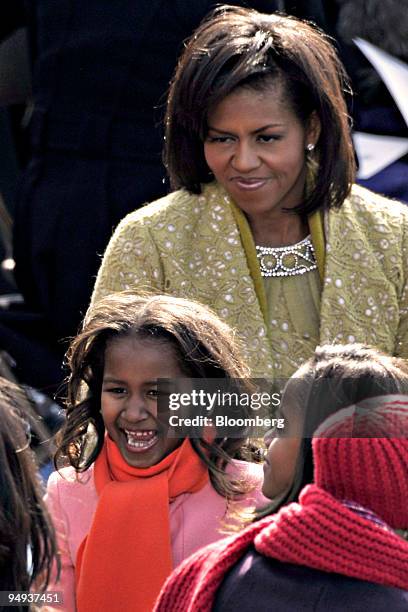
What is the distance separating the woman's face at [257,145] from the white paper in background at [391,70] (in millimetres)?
821

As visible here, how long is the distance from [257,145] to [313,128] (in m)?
0.16

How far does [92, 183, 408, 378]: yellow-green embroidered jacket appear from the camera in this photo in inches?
152

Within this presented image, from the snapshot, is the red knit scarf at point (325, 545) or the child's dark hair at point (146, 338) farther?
the child's dark hair at point (146, 338)

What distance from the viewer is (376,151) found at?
4676 millimetres

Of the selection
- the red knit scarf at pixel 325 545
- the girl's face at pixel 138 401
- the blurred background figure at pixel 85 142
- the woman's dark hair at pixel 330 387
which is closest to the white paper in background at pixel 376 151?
the blurred background figure at pixel 85 142

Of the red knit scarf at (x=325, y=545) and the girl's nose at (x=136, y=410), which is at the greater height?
the girl's nose at (x=136, y=410)

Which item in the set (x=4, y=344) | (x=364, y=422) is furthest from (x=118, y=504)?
(x=4, y=344)

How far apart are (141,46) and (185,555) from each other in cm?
172

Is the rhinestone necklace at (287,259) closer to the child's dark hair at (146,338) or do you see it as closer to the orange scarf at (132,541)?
the child's dark hair at (146,338)

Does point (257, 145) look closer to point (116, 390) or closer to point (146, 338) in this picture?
point (146, 338)

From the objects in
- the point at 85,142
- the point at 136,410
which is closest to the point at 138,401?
the point at 136,410

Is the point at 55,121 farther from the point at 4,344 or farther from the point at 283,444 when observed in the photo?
the point at 283,444

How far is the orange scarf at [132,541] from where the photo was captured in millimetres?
3316

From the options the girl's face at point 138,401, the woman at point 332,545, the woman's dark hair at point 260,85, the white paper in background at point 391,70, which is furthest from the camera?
the white paper in background at point 391,70
